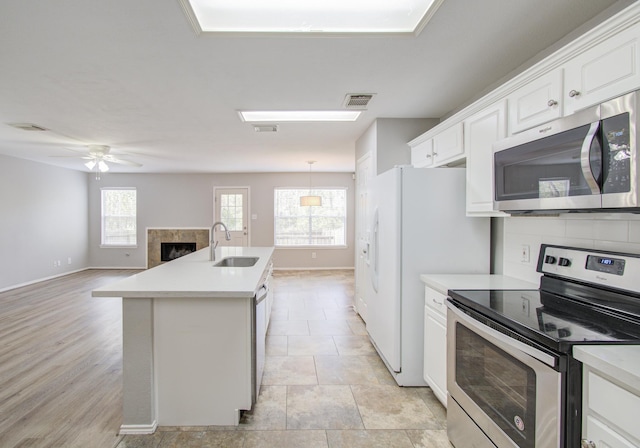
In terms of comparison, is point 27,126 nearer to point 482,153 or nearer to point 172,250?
point 172,250

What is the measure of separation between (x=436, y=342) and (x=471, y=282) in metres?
0.47

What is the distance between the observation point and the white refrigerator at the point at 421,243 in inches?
95.3

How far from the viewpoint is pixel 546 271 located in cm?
179

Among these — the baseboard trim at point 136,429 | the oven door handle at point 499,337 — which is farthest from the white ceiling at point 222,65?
the baseboard trim at point 136,429

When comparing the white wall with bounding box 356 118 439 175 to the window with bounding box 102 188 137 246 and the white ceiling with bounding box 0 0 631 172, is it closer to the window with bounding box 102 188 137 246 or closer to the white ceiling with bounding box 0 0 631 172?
the white ceiling with bounding box 0 0 631 172

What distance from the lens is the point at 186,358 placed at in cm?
200

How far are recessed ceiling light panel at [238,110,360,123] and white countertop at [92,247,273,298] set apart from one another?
1708mm

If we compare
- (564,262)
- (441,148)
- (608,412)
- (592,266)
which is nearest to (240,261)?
(441,148)

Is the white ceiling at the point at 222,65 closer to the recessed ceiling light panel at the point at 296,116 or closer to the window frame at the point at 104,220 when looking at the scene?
the recessed ceiling light panel at the point at 296,116

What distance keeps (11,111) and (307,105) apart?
302 cm

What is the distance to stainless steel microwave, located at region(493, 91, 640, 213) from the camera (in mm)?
1141

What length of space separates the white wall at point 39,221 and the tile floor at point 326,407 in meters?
5.43

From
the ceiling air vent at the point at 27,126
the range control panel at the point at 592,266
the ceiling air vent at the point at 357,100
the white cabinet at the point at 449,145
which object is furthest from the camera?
the ceiling air vent at the point at 27,126

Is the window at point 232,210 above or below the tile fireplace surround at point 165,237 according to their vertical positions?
above
